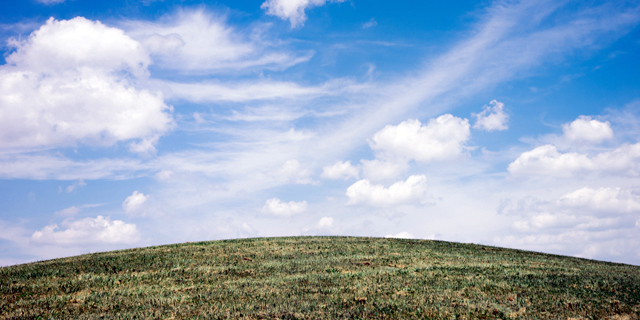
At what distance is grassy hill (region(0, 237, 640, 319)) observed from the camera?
574 inches

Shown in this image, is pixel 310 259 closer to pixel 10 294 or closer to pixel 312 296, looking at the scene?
pixel 312 296

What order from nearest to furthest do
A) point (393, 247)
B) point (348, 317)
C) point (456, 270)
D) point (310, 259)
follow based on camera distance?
point (348, 317)
point (456, 270)
point (310, 259)
point (393, 247)

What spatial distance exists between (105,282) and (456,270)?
18.6 metres

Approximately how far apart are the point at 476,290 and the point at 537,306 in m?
2.62

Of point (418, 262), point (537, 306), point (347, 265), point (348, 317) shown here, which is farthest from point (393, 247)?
point (348, 317)

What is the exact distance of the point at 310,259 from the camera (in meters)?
26.5

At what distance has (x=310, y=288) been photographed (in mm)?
17812

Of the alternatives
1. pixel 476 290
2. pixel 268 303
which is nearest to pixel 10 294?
pixel 268 303

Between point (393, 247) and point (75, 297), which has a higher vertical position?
point (393, 247)

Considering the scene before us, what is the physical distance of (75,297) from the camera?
17.7m

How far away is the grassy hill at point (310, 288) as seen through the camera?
1459 centimetres

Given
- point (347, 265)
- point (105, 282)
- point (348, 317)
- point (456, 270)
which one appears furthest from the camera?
point (347, 265)

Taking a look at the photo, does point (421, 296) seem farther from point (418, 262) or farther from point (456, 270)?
point (418, 262)

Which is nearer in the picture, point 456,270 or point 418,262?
point 456,270
